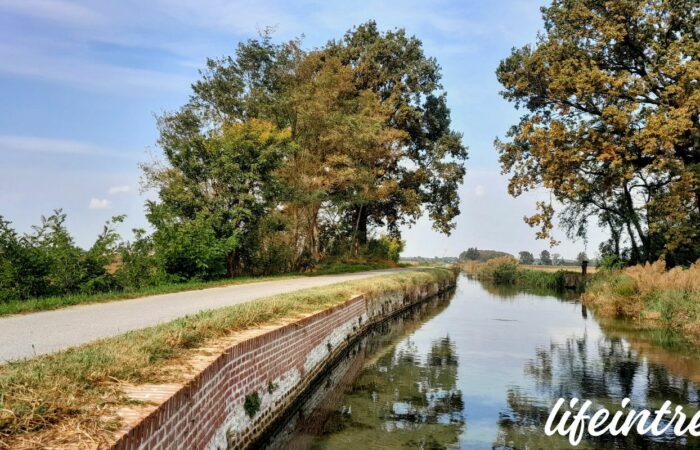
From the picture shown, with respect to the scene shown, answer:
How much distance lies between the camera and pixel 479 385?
11219 millimetres

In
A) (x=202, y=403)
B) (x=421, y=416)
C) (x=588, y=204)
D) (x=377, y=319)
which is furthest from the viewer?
(x=588, y=204)

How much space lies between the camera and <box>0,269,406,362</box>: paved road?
24.9ft

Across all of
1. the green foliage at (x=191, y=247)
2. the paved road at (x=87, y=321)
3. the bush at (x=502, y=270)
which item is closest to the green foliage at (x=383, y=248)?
the bush at (x=502, y=270)

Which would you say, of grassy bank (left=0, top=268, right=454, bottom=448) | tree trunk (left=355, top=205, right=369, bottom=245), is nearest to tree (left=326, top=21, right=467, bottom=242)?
tree trunk (left=355, top=205, right=369, bottom=245)

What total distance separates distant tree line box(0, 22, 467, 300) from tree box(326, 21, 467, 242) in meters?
0.11

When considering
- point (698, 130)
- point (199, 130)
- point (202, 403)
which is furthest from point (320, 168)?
point (202, 403)

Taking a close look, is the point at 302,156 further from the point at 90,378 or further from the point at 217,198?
the point at 90,378

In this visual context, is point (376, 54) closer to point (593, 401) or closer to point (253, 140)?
point (253, 140)

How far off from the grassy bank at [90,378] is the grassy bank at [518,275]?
41142 mm

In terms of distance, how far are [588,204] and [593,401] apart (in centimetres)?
3416

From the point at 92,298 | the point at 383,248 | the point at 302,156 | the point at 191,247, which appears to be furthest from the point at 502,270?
the point at 92,298

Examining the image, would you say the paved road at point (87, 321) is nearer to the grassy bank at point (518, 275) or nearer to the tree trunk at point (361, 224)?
the tree trunk at point (361, 224)

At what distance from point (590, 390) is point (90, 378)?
31.1 feet

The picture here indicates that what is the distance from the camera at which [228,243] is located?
2127cm
